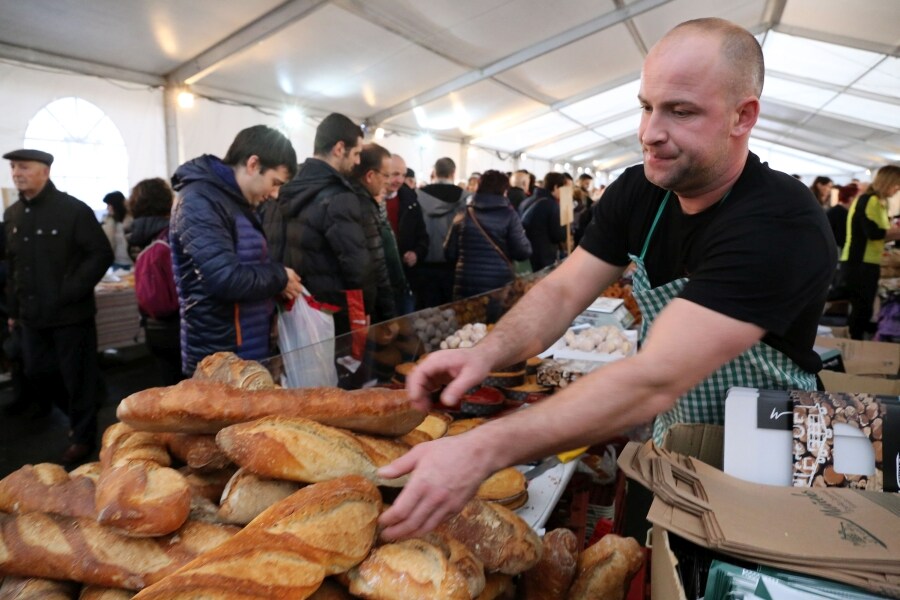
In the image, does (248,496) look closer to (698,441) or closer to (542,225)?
(698,441)

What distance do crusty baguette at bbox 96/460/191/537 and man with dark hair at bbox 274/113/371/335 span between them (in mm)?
2195

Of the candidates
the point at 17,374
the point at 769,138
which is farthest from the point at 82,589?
the point at 769,138

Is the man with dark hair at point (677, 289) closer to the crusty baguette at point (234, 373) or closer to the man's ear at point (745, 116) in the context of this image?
the man's ear at point (745, 116)

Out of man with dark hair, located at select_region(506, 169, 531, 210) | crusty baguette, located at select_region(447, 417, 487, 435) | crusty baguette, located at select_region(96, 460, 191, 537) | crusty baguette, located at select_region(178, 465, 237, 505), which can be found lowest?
crusty baguette, located at select_region(447, 417, 487, 435)

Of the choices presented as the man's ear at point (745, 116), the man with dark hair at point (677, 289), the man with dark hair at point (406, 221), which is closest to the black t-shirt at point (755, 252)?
the man with dark hair at point (677, 289)

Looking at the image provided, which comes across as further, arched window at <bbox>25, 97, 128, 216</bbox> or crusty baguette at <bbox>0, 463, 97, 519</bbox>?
arched window at <bbox>25, 97, 128, 216</bbox>

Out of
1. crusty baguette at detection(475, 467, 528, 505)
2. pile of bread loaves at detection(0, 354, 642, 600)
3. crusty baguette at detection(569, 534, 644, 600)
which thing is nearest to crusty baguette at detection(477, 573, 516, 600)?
pile of bread loaves at detection(0, 354, 642, 600)

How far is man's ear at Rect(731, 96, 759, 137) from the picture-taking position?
1.23 m

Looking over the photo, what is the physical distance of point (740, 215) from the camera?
122 centimetres

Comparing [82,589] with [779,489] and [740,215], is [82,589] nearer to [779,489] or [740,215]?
[779,489]

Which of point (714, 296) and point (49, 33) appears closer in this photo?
point (714, 296)

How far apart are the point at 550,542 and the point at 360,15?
23.1 ft

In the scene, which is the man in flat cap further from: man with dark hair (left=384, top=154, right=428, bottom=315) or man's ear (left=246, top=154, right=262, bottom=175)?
man with dark hair (left=384, top=154, right=428, bottom=315)

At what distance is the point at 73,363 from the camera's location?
11.8 ft
